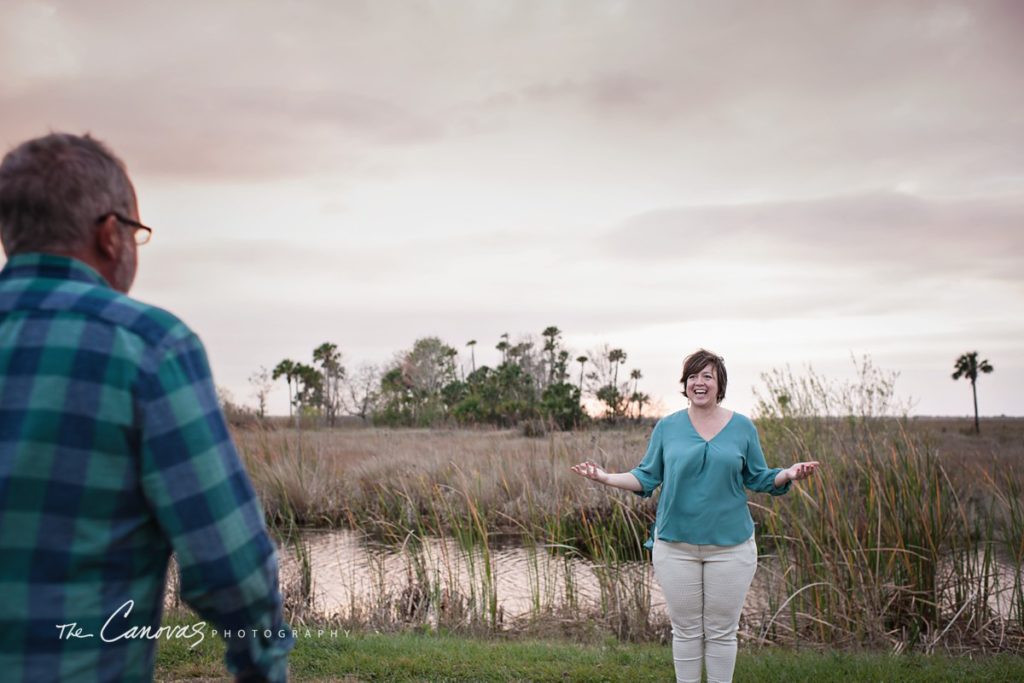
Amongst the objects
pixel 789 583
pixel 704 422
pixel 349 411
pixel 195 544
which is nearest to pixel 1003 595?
pixel 789 583

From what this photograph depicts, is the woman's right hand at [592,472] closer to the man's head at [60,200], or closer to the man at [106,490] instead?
the man at [106,490]

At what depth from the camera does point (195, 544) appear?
1.51 metres

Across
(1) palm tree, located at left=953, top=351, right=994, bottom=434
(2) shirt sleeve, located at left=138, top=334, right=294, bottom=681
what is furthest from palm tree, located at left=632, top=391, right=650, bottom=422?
(1) palm tree, located at left=953, top=351, right=994, bottom=434

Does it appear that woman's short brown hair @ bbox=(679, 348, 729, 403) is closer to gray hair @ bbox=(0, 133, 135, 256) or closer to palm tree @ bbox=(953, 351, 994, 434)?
gray hair @ bbox=(0, 133, 135, 256)

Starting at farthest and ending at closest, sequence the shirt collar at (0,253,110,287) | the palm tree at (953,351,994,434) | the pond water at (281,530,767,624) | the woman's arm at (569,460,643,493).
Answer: the palm tree at (953,351,994,434) → the pond water at (281,530,767,624) → the woman's arm at (569,460,643,493) → the shirt collar at (0,253,110,287)

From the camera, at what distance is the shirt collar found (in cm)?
162

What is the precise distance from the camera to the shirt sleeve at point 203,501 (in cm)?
150

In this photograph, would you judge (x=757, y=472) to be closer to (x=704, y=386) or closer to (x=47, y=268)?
(x=704, y=386)

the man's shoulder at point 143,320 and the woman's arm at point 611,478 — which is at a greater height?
the man's shoulder at point 143,320

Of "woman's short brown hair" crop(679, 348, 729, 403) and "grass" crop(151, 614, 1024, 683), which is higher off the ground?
"woman's short brown hair" crop(679, 348, 729, 403)

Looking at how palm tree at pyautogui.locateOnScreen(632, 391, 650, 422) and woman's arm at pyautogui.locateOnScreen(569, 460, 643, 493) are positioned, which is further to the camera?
palm tree at pyautogui.locateOnScreen(632, 391, 650, 422)

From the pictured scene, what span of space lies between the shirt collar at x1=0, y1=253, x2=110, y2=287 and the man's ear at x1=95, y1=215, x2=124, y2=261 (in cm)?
6

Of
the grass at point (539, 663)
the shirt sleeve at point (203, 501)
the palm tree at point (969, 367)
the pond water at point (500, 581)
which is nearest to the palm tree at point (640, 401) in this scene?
the pond water at point (500, 581)

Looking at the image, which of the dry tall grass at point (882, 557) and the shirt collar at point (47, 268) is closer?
the shirt collar at point (47, 268)
